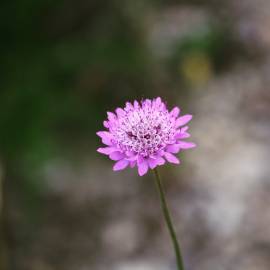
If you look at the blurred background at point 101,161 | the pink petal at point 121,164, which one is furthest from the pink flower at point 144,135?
the blurred background at point 101,161

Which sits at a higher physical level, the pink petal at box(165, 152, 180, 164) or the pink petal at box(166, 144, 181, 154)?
the pink petal at box(166, 144, 181, 154)

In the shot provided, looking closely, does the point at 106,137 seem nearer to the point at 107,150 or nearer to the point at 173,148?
the point at 107,150

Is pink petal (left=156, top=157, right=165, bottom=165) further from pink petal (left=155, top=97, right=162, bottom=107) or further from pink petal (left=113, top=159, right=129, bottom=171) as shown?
pink petal (left=155, top=97, right=162, bottom=107)

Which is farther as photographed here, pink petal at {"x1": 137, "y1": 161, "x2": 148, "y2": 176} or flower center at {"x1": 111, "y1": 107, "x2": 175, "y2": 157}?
flower center at {"x1": 111, "y1": 107, "x2": 175, "y2": 157}

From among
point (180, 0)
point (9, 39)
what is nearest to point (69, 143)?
point (9, 39)

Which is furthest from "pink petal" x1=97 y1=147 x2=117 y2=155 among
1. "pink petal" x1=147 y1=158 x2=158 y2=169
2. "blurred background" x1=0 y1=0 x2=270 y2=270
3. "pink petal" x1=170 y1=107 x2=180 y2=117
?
"blurred background" x1=0 y1=0 x2=270 y2=270

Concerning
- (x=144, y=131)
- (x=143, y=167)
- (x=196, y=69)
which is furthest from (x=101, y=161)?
(x=143, y=167)

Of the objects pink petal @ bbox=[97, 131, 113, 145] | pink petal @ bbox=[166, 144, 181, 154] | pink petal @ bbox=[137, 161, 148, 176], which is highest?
pink petal @ bbox=[97, 131, 113, 145]
